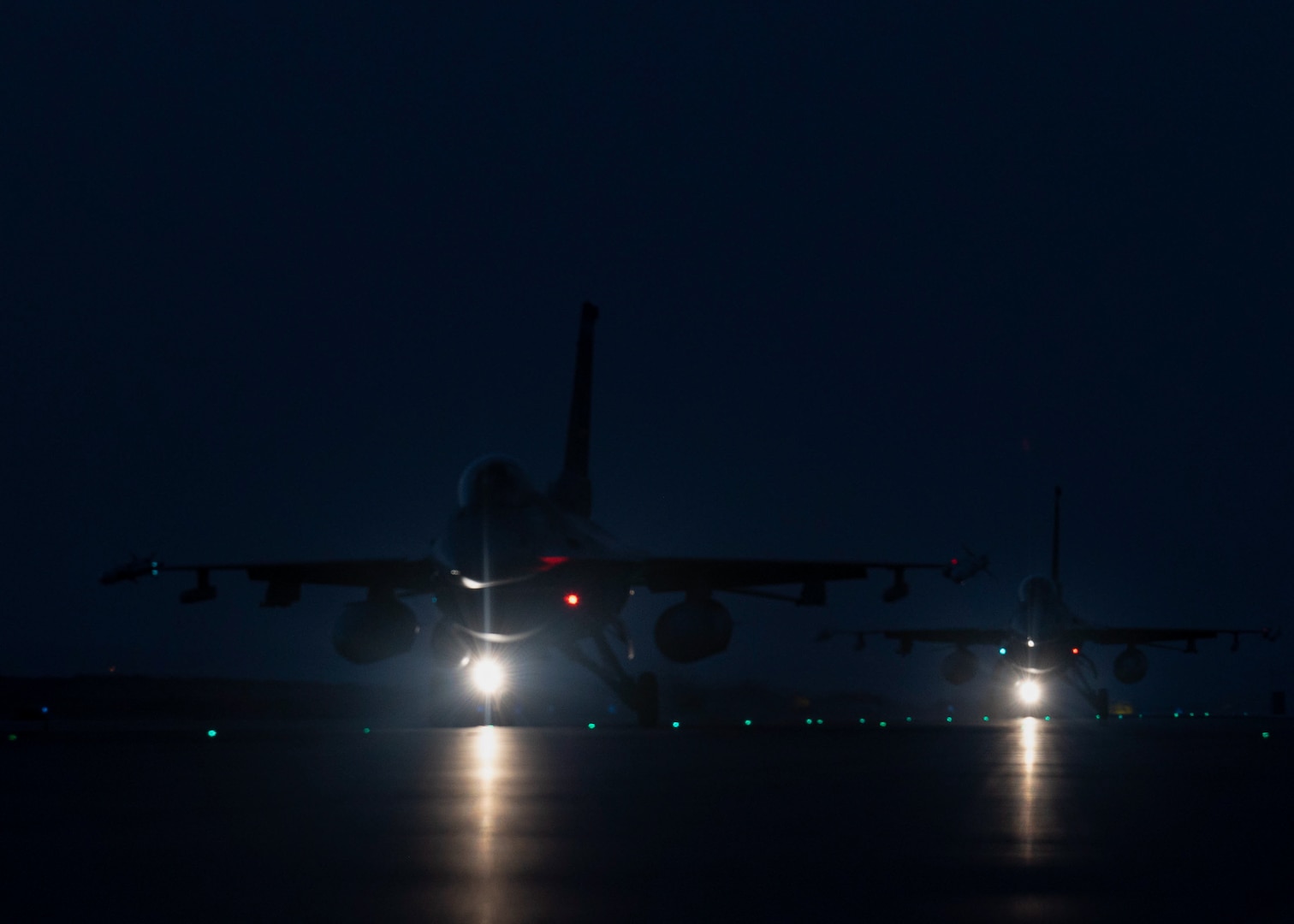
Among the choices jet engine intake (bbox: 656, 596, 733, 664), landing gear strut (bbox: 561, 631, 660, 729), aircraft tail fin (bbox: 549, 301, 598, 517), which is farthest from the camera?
aircraft tail fin (bbox: 549, 301, 598, 517)

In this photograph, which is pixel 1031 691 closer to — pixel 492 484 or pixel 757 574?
pixel 757 574

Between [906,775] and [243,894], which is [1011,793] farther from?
[243,894]

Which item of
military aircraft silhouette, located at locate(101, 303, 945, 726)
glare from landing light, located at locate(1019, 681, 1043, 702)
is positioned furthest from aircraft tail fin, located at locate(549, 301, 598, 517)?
glare from landing light, located at locate(1019, 681, 1043, 702)

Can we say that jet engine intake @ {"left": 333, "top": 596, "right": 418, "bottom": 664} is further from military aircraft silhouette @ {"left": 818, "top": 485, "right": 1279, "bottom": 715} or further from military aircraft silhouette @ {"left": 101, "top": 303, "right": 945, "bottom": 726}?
military aircraft silhouette @ {"left": 818, "top": 485, "right": 1279, "bottom": 715}

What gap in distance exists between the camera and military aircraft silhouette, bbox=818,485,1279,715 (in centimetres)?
5453

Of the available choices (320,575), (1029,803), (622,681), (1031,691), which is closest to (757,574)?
(622,681)

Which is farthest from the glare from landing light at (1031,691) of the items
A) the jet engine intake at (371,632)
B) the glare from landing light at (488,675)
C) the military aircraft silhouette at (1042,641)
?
the jet engine intake at (371,632)

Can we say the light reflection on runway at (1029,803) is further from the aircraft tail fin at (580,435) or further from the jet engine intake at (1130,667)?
the jet engine intake at (1130,667)

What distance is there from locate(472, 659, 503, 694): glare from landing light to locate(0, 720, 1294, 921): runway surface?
15880 millimetres

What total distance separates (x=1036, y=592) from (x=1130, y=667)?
330 inches

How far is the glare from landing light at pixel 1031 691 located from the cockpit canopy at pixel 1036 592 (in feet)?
13.2

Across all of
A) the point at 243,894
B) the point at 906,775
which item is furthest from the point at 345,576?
the point at 243,894

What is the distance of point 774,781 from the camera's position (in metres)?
12.0

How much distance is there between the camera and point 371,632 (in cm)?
3092
